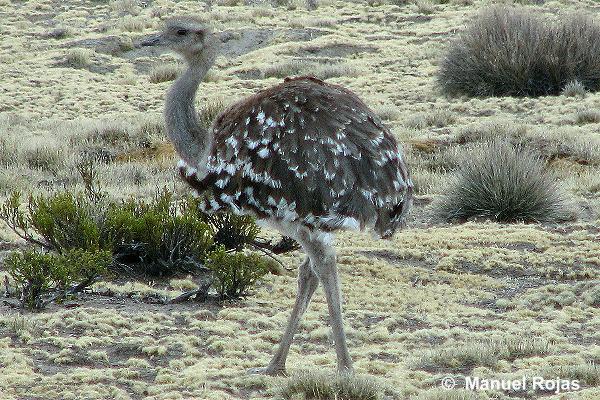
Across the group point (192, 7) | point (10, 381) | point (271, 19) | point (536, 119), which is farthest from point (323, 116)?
point (192, 7)

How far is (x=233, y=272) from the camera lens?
24.7ft

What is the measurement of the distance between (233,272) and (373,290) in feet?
4.33

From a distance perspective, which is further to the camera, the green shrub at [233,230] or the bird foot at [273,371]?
the green shrub at [233,230]

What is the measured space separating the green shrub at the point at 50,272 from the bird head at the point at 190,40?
5.29 ft

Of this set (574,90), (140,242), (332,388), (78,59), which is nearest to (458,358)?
(332,388)

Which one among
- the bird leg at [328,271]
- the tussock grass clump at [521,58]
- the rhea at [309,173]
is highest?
the rhea at [309,173]

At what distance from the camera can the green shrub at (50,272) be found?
7047 millimetres

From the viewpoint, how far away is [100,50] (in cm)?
2886

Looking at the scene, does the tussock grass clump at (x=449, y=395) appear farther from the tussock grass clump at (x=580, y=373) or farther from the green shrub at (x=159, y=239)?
the green shrub at (x=159, y=239)

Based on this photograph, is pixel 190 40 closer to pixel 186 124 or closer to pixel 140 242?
pixel 186 124

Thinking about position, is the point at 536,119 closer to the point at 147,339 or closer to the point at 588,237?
the point at 588,237

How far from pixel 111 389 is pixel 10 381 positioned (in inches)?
22.3

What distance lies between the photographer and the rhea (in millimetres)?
5289

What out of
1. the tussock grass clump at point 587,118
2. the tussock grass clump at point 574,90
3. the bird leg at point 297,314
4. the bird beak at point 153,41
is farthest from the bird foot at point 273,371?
the tussock grass clump at point 574,90
